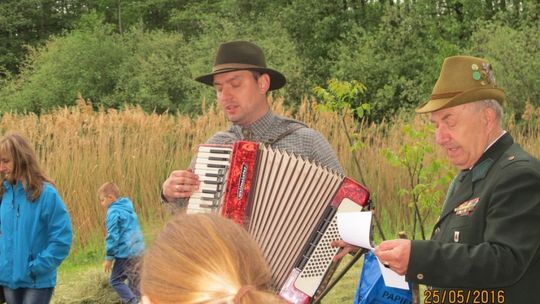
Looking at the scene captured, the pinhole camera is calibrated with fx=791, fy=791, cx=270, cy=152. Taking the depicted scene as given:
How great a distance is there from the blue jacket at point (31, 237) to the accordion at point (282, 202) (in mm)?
2107

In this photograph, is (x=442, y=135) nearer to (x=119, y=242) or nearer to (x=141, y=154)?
(x=119, y=242)

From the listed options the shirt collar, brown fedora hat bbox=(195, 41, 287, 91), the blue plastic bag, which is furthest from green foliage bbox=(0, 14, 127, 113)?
the blue plastic bag

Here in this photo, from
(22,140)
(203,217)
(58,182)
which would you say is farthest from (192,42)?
(203,217)

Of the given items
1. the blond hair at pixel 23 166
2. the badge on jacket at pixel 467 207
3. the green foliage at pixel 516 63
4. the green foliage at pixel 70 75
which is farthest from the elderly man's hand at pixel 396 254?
the green foliage at pixel 70 75

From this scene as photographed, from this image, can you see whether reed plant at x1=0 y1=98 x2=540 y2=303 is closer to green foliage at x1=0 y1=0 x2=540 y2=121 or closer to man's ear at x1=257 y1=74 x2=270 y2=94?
man's ear at x1=257 y1=74 x2=270 y2=94

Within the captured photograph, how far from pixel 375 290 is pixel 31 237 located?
2.72 meters

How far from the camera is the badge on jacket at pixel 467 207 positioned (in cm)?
291

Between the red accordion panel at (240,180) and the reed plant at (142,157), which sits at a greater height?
the red accordion panel at (240,180)

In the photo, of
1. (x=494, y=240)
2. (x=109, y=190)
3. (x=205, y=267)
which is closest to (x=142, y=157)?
(x=109, y=190)

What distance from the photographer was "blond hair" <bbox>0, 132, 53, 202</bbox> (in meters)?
5.27

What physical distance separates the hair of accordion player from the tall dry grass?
710 centimetres

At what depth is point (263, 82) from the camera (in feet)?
12.9

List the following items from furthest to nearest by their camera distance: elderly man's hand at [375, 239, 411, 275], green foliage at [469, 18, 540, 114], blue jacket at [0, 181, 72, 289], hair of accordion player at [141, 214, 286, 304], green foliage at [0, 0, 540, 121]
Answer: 1. green foliage at [0, 0, 540, 121]
2. green foliage at [469, 18, 540, 114]
3. blue jacket at [0, 181, 72, 289]
4. elderly man's hand at [375, 239, 411, 275]
5. hair of accordion player at [141, 214, 286, 304]

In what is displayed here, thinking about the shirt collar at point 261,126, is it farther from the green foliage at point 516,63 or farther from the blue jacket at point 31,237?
the green foliage at point 516,63
